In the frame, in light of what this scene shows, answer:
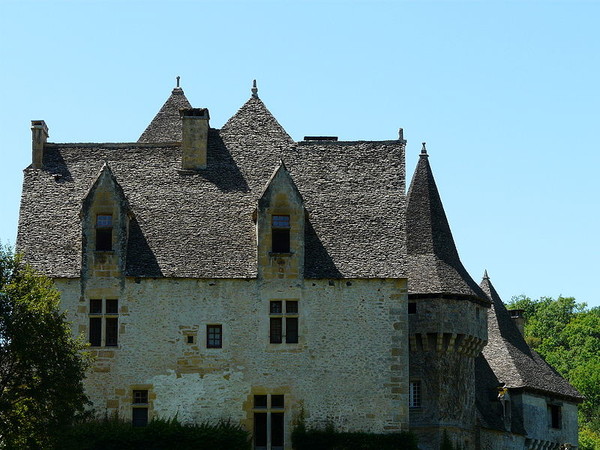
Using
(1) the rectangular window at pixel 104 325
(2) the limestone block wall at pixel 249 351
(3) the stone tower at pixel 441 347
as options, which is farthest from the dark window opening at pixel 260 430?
(3) the stone tower at pixel 441 347

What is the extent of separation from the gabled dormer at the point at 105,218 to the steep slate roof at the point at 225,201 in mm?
573

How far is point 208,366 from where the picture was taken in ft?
150

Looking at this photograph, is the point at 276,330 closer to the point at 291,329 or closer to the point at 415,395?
the point at 291,329

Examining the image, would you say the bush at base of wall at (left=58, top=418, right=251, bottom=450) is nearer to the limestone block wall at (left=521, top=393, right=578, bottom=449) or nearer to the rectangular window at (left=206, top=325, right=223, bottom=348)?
the rectangular window at (left=206, top=325, right=223, bottom=348)

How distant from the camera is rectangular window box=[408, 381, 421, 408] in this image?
51.1m

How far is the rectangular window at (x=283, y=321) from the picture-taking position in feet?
151

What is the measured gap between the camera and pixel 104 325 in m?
46.1

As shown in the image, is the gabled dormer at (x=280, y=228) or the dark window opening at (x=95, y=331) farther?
the gabled dormer at (x=280, y=228)

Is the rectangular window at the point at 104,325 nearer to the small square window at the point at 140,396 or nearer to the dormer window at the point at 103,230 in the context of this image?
the small square window at the point at 140,396

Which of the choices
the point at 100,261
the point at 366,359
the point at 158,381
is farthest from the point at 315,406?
the point at 100,261

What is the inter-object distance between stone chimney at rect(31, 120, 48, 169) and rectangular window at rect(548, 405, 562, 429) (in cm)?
2530

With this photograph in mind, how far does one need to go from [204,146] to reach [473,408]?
1452 centimetres

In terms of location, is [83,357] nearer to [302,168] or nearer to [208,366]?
[208,366]

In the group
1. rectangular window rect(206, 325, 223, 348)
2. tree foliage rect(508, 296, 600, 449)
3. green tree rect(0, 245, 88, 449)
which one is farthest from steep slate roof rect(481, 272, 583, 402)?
tree foliage rect(508, 296, 600, 449)
